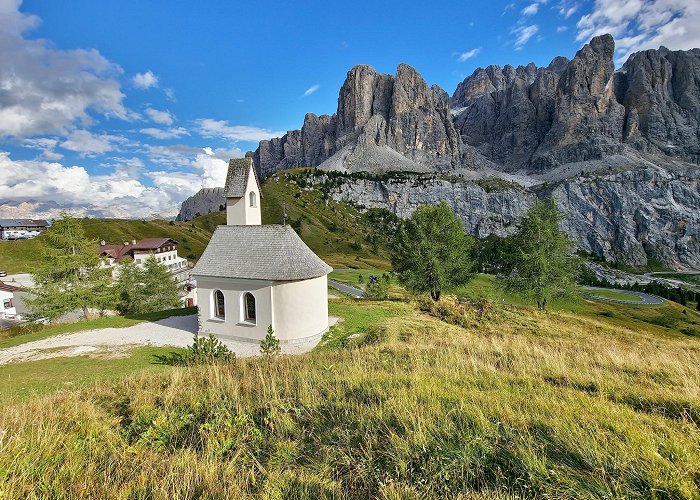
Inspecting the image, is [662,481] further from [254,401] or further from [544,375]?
[254,401]

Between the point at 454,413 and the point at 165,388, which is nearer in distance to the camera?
the point at 454,413

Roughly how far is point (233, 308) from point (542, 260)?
99.0ft

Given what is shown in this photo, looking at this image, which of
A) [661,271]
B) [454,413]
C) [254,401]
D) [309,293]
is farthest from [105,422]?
[661,271]

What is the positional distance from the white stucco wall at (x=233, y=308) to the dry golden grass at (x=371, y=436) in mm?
12428

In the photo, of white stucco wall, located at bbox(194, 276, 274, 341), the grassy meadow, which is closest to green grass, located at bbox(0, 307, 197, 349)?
white stucco wall, located at bbox(194, 276, 274, 341)

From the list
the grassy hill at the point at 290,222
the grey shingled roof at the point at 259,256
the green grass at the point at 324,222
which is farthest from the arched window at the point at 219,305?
the green grass at the point at 324,222

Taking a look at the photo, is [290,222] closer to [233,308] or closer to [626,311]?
[626,311]

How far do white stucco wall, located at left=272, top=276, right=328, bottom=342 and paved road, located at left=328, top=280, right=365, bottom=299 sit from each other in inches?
1138

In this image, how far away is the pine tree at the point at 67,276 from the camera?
32500 mm

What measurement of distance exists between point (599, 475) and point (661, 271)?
253 meters

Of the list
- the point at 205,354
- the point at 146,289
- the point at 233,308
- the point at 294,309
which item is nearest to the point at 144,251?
the point at 146,289

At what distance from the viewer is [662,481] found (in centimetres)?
342

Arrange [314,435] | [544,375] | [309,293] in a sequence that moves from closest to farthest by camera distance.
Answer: [314,435] < [544,375] < [309,293]

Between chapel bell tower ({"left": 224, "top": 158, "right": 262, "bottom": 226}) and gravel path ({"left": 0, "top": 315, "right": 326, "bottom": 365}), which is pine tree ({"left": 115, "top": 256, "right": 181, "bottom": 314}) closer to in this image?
gravel path ({"left": 0, "top": 315, "right": 326, "bottom": 365})
